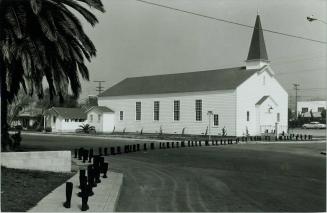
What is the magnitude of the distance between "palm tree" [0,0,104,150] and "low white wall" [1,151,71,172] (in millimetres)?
2556

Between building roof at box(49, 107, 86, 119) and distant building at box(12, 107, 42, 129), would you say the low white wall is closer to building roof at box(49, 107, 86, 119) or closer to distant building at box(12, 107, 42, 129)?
building roof at box(49, 107, 86, 119)

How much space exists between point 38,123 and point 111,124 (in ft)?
67.8

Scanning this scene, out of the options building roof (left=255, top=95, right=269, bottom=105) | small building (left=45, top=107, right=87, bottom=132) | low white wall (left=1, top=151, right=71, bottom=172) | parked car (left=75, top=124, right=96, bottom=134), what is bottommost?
low white wall (left=1, top=151, right=71, bottom=172)

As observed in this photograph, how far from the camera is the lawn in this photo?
948 centimetres

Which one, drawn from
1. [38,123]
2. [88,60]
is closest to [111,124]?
[38,123]

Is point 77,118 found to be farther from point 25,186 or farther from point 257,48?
point 25,186

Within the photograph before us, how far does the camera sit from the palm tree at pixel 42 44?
15.2 meters

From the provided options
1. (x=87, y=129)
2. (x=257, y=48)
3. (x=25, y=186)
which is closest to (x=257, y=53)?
(x=257, y=48)

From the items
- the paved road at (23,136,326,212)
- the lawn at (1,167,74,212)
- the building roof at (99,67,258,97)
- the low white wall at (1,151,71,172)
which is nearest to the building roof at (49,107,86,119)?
the building roof at (99,67,258,97)

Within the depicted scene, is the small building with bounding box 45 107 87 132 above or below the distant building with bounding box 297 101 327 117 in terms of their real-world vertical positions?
below

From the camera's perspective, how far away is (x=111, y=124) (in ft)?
218

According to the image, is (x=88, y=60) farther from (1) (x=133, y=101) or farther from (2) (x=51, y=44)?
(1) (x=133, y=101)

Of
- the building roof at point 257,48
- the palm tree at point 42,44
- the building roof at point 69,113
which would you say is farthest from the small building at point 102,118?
the palm tree at point 42,44

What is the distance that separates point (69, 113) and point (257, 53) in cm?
2917
